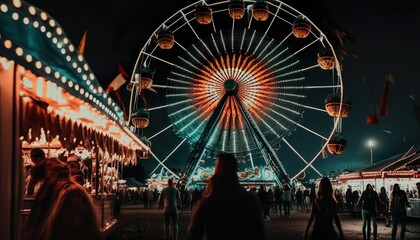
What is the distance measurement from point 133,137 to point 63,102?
539cm

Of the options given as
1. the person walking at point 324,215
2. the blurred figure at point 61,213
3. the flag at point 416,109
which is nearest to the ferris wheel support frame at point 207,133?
the flag at point 416,109

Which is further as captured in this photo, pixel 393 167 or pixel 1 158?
pixel 393 167

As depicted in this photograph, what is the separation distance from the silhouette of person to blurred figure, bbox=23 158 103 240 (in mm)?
860

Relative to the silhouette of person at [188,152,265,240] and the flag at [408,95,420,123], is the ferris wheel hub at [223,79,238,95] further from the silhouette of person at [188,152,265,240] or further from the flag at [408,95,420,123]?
the silhouette of person at [188,152,265,240]

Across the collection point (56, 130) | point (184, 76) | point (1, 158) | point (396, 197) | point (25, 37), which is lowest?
point (396, 197)

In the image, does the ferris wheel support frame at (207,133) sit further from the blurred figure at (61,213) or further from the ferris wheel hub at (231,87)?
the blurred figure at (61,213)

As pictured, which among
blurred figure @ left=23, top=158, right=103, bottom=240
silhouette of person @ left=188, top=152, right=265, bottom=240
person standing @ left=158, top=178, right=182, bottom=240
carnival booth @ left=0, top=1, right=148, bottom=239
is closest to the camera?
silhouette of person @ left=188, top=152, right=265, bottom=240

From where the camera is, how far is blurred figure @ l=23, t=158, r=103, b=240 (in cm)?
429

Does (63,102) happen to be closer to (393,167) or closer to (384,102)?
(384,102)

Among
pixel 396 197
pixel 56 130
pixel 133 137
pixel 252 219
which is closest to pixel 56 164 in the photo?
pixel 252 219

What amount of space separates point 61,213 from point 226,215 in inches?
51.5

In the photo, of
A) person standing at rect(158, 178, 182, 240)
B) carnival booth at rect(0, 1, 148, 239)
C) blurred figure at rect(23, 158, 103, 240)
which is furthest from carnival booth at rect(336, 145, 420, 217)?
blurred figure at rect(23, 158, 103, 240)

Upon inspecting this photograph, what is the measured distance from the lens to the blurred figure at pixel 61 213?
4.29m

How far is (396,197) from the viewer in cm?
1336
